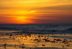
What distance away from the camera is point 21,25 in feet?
261

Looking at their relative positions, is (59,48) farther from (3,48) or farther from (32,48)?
(3,48)

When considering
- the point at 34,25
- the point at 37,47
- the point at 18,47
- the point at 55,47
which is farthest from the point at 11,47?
the point at 34,25

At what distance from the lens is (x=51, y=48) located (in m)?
24.0

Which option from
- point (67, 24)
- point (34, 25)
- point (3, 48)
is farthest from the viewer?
point (34, 25)

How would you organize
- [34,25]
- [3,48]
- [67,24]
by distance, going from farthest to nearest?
[34,25], [67,24], [3,48]

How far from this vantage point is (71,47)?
2475 centimetres

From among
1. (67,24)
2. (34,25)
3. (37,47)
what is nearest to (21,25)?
(34,25)

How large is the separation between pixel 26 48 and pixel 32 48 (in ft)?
1.95

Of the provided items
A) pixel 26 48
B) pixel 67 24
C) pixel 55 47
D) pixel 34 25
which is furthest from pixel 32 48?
pixel 34 25

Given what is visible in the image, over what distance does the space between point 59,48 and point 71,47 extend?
4.13 feet

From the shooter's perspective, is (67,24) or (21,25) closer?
(67,24)

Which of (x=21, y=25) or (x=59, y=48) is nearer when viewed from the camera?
(x=59, y=48)

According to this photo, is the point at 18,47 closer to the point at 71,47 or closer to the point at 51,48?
the point at 51,48

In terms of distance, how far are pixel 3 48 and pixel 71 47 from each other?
6.23m
